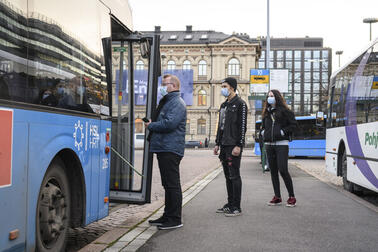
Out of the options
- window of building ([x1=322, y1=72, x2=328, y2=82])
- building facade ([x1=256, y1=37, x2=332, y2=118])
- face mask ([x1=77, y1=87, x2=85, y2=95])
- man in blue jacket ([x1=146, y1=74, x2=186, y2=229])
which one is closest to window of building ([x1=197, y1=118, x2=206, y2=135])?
building facade ([x1=256, y1=37, x2=332, y2=118])

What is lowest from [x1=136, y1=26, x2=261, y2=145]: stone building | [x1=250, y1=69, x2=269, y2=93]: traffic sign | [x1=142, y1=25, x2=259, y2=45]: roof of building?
[x1=250, y1=69, x2=269, y2=93]: traffic sign

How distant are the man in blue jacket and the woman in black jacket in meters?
2.25

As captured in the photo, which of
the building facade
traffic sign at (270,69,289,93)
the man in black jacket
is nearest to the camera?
the man in black jacket

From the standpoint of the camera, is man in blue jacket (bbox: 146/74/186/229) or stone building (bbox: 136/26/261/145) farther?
stone building (bbox: 136/26/261/145)

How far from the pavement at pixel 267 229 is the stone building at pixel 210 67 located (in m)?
60.2

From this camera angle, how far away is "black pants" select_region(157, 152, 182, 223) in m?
5.98

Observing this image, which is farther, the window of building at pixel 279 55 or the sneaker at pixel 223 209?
the window of building at pixel 279 55

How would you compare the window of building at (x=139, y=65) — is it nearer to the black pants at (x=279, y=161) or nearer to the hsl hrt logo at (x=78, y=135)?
the hsl hrt logo at (x=78, y=135)

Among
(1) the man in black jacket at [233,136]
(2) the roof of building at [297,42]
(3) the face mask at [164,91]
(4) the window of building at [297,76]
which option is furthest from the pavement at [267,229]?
(2) the roof of building at [297,42]

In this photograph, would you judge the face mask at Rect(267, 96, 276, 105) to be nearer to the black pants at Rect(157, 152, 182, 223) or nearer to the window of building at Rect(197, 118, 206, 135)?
the black pants at Rect(157, 152, 182, 223)

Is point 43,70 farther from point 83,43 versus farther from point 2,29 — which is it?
point 83,43

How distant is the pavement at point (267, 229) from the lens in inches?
201

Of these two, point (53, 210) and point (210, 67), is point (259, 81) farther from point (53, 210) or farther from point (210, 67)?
point (210, 67)

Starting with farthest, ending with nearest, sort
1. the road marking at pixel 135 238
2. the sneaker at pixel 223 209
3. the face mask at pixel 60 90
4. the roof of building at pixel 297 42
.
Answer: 1. the roof of building at pixel 297 42
2. the sneaker at pixel 223 209
3. the road marking at pixel 135 238
4. the face mask at pixel 60 90
